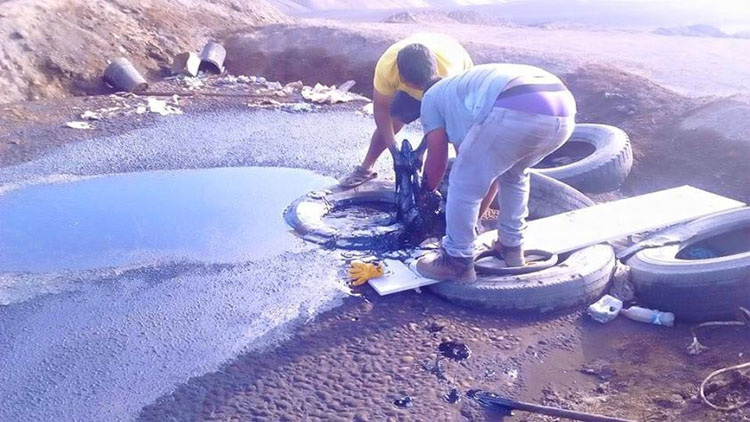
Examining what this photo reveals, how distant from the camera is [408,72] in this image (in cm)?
440

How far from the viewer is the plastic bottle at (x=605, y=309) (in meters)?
4.27

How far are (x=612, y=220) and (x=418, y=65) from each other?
1964mm

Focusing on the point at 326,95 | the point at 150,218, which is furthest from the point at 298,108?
the point at 150,218

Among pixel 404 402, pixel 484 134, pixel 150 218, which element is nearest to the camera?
pixel 404 402

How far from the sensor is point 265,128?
8156mm

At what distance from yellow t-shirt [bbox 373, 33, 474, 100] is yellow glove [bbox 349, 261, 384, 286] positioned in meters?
1.36

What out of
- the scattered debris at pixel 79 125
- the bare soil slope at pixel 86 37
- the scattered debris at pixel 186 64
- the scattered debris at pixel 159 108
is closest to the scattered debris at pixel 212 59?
the scattered debris at pixel 186 64

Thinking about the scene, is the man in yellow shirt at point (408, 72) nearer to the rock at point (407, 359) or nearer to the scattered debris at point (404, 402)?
the rock at point (407, 359)

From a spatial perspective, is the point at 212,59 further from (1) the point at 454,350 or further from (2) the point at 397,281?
(1) the point at 454,350

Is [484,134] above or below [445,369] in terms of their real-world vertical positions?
above

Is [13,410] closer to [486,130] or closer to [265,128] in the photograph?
[486,130]

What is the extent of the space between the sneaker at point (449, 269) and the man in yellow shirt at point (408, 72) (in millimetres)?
1132

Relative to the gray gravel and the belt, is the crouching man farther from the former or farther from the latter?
the gray gravel

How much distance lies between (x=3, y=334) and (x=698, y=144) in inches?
253
